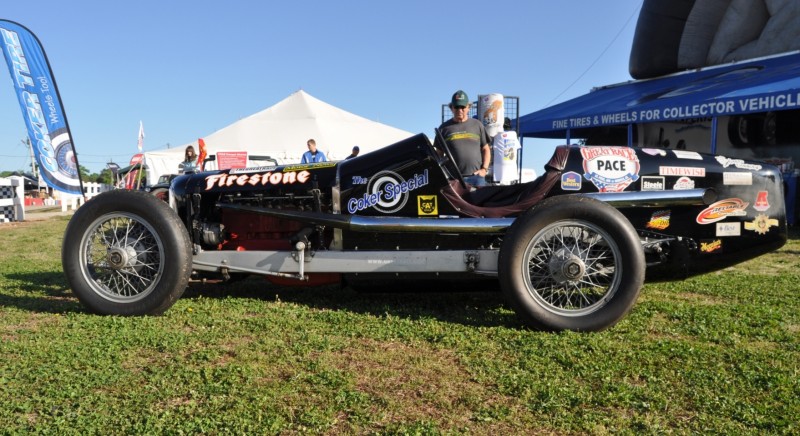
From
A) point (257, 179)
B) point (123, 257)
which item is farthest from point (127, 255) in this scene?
point (257, 179)

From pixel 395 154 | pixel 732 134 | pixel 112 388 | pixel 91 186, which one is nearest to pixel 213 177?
pixel 395 154

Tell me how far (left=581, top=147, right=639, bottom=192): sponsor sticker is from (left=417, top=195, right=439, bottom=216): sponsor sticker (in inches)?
41.3

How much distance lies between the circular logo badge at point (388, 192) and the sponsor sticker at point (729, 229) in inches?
83.9

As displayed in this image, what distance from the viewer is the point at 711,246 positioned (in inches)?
152

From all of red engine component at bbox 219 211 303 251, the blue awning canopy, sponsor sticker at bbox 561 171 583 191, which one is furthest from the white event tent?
sponsor sticker at bbox 561 171 583 191

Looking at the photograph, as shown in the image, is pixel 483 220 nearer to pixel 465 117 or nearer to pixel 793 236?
pixel 465 117

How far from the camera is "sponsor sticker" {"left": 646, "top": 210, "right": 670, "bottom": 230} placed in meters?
3.85

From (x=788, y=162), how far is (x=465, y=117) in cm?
789

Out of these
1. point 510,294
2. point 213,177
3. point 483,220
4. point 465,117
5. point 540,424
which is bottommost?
point 540,424

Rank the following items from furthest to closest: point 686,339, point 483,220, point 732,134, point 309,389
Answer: point 732,134 → point 483,220 → point 686,339 → point 309,389

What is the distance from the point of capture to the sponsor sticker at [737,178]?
12.5 ft

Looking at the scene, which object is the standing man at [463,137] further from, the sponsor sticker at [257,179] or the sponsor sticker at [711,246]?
the sponsor sticker at [711,246]

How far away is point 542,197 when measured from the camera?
13.0 ft

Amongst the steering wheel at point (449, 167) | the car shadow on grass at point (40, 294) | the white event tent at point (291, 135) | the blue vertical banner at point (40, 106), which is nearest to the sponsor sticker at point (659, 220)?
the steering wheel at point (449, 167)
